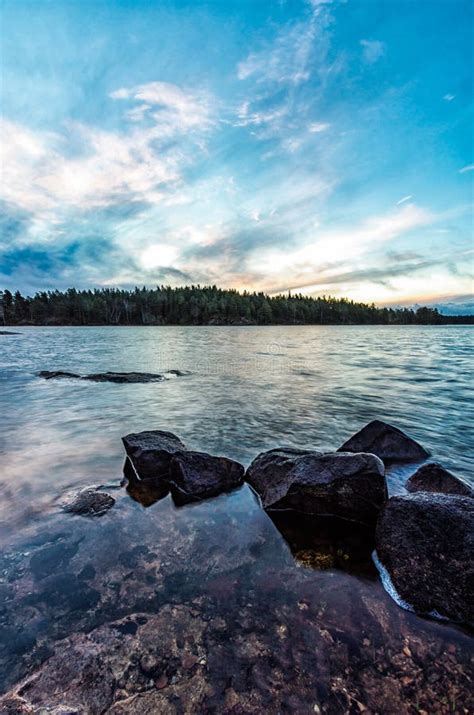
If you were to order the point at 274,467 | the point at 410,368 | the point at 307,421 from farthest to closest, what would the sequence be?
the point at 410,368
the point at 307,421
the point at 274,467

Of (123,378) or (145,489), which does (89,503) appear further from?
(123,378)

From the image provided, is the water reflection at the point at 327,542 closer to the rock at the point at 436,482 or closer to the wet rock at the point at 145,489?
the rock at the point at 436,482

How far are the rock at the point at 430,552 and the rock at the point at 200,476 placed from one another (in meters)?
2.35

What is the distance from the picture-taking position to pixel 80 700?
7.57 feet

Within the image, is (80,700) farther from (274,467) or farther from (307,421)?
(307,421)

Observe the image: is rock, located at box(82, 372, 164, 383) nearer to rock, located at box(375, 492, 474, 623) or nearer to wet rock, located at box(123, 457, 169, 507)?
wet rock, located at box(123, 457, 169, 507)

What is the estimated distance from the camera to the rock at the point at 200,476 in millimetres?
5160

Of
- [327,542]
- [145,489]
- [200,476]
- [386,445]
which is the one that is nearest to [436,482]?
[386,445]

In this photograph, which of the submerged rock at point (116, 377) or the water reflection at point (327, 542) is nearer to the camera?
the water reflection at point (327, 542)

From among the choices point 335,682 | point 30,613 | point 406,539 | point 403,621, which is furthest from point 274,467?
point 30,613

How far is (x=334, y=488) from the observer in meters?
4.47

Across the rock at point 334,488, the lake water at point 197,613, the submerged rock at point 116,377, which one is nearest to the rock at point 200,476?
the lake water at point 197,613

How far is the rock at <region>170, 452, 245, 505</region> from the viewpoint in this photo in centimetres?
516

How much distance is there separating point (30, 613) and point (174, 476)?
105 inches
